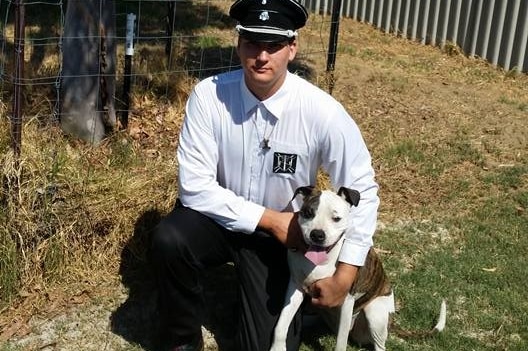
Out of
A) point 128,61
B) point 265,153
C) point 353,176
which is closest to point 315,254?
point 353,176

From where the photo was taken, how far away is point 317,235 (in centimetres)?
351

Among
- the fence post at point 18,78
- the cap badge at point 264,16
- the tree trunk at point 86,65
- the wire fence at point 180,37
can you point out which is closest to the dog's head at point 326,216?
the cap badge at point 264,16

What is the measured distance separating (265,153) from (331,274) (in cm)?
68

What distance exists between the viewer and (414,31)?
32.7 ft

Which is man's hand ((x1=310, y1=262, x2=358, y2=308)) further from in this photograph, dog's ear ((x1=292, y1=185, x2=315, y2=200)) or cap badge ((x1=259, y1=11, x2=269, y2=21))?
cap badge ((x1=259, y1=11, x2=269, y2=21))

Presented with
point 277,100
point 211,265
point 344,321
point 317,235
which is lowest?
point 344,321

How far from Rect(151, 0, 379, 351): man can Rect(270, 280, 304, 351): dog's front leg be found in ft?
0.31

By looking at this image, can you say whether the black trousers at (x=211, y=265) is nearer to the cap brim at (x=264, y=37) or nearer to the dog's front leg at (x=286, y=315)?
the dog's front leg at (x=286, y=315)

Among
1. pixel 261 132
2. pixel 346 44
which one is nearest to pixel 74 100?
pixel 261 132

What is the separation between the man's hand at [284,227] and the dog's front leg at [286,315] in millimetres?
221

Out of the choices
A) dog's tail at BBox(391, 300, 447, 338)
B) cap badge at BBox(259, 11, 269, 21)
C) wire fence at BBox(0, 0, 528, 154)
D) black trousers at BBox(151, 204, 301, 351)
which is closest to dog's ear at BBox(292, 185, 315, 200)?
black trousers at BBox(151, 204, 301, 351)

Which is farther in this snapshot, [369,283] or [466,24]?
[466,24]

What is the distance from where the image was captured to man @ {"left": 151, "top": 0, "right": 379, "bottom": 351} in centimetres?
371

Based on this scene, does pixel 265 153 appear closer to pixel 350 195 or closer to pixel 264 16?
pixel 350 195
